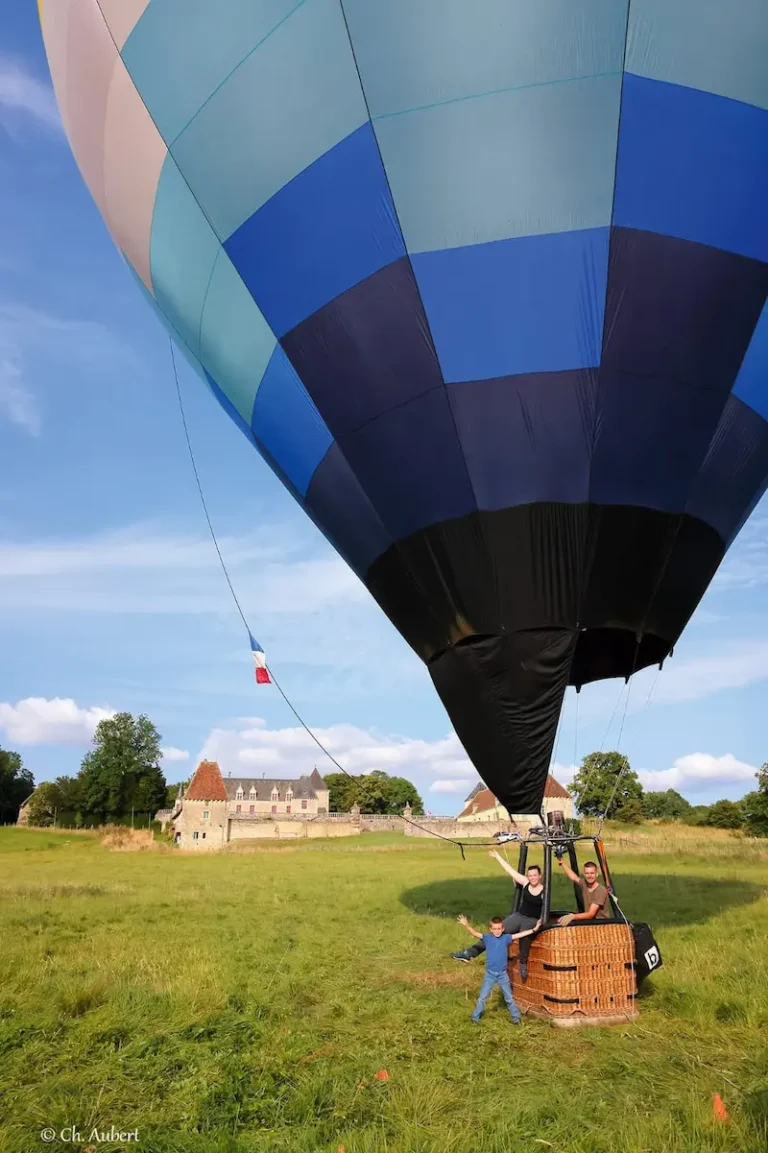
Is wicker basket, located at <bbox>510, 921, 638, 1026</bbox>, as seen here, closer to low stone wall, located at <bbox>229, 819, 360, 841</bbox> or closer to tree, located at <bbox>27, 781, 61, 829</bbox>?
low stone wall, located at <bbox>229, 819, 360, 841</bbox>

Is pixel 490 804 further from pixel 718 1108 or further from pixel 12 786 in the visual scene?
pixel 718 1108

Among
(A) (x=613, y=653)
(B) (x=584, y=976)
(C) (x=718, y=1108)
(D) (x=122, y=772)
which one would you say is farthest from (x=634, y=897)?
(D) (x=122, y=772)

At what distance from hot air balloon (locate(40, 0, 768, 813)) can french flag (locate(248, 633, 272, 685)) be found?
409cm

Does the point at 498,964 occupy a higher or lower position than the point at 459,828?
lower

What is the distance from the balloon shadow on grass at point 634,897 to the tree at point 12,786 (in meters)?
69.6

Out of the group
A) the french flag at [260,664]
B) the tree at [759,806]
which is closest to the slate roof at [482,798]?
the tree at [759,806]

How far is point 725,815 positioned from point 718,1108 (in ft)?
208

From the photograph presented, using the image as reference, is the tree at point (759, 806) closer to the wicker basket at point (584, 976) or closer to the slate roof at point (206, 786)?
the slate roof at point (206, 786)

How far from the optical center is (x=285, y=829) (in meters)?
60.9

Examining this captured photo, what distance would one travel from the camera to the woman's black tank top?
6523mm

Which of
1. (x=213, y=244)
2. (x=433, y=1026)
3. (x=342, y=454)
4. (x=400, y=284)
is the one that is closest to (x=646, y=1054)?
(x=433, y=1026)

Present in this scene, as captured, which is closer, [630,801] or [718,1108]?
[718,1108]

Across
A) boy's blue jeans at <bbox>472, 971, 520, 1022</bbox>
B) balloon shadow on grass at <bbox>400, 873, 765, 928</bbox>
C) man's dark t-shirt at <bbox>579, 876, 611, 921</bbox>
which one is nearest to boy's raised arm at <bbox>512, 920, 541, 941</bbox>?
boy's blue jeans at <bbox>472, 971, 520, 1022</bbox>

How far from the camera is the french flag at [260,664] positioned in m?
10.9
